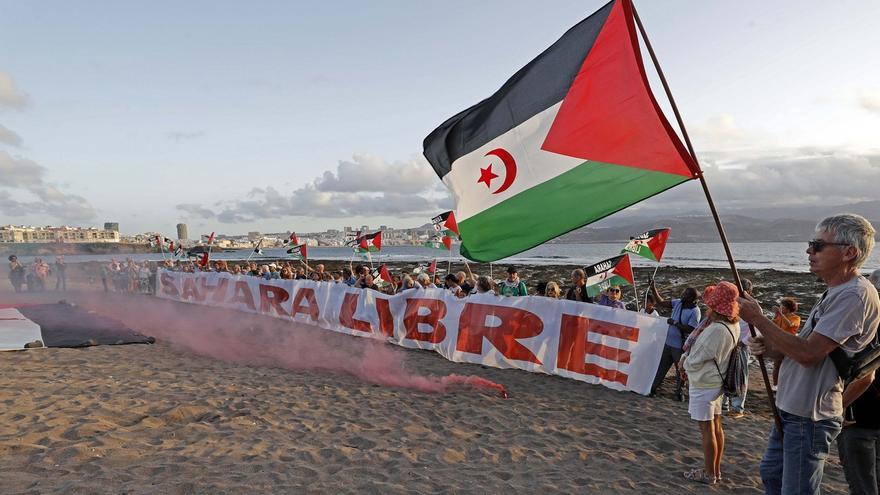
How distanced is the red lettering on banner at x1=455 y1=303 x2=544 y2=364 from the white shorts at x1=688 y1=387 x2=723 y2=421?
4.02 meters

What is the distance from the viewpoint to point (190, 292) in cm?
1878

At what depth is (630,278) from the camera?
8688mm

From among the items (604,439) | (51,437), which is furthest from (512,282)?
(51,437)

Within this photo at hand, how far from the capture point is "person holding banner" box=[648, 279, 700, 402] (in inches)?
285

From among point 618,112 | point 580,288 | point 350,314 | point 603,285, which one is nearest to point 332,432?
point 618,112

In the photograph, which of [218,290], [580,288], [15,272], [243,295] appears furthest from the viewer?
[15,272]

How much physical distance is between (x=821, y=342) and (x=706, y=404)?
A: 218 centimetres

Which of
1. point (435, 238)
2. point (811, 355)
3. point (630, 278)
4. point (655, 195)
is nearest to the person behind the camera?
point (811, 355)

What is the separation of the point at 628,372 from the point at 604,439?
2.22m

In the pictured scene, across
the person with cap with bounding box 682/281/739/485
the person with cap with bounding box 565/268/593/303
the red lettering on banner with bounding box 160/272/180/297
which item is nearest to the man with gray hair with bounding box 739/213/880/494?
the person with cap with bounding box 682/281/739/485

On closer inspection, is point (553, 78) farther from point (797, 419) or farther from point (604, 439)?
point (604, 439)

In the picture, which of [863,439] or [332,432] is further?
[332,432]

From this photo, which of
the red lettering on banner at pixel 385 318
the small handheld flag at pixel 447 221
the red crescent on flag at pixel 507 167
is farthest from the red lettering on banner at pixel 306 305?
the red crescent on flag at pixel 507 167

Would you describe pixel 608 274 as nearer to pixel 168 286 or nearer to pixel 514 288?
pixel 514 288
